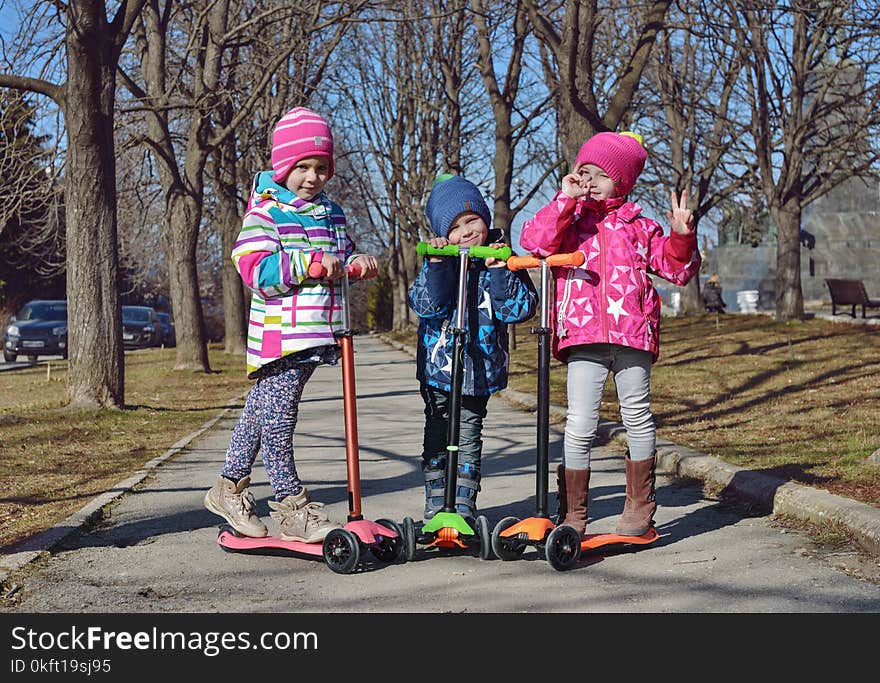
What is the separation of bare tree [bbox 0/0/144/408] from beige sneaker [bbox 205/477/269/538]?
6694mm

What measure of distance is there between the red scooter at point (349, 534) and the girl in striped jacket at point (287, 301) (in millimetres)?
58

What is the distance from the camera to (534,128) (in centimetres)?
2341

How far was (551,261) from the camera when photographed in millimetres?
4852

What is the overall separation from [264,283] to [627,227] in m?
1.66

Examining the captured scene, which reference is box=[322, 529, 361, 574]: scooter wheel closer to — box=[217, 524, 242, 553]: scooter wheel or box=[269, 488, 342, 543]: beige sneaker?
box=[269, 488, 342, 543]: beige sneaker

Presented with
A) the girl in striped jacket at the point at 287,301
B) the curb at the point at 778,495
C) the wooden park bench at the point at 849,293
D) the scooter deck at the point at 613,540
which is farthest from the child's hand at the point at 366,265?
the wooden park bench at the point at 849,293

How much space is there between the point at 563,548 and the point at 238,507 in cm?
158

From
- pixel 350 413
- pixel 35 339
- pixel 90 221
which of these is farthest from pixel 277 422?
pixel 35 339

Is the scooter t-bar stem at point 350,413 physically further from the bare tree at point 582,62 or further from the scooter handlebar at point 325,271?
the bare tree at point 582,62

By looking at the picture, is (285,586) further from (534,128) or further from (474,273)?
(534,128)

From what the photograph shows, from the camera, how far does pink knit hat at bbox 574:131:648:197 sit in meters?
5.04

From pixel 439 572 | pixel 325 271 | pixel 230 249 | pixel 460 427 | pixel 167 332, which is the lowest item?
pixel 439 572

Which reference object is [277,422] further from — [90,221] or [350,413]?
[90,221]

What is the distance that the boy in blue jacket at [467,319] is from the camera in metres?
5.15
